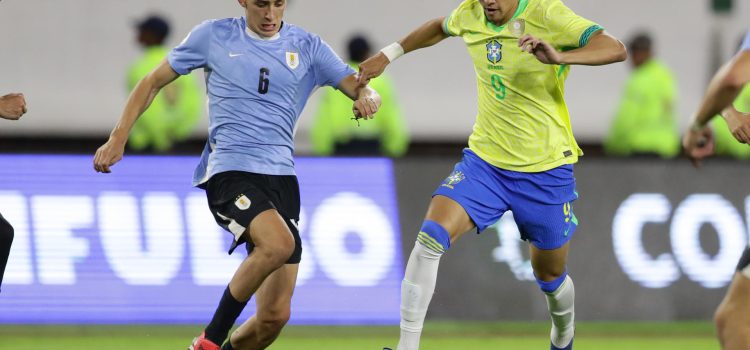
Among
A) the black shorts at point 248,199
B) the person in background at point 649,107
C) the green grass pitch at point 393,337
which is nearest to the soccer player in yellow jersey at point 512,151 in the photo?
the black shorts at point 248,199

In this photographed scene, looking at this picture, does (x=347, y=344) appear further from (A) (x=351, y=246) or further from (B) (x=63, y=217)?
(B) (x=63, y=217)

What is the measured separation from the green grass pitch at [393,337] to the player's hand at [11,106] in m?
2.69

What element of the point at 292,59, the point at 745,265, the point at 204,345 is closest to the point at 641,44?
the point at 292,59

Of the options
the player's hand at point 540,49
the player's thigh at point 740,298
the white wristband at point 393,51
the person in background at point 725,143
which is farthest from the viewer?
the person in background at point 725,143

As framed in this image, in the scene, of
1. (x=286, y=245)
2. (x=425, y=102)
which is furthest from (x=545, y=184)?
(x=425, y=102)

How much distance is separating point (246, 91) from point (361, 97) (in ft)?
2.03

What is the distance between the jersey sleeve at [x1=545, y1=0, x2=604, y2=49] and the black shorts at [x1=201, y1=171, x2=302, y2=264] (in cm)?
162

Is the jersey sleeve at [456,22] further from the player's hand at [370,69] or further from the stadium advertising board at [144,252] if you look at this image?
the stadium advertising board at [144,252]

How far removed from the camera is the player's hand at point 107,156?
699cm

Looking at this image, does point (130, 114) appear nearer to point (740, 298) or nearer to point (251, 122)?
point (251, 122)

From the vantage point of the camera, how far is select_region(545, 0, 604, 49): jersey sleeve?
7.18 meters

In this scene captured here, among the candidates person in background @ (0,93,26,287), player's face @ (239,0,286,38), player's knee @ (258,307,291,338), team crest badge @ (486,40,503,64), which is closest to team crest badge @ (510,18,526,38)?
team crest badge @ (486,40,503,64)

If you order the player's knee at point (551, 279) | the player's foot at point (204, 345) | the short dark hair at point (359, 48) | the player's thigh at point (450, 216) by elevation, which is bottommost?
the short dark hair at point (359, 48)

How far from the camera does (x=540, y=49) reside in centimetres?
674
